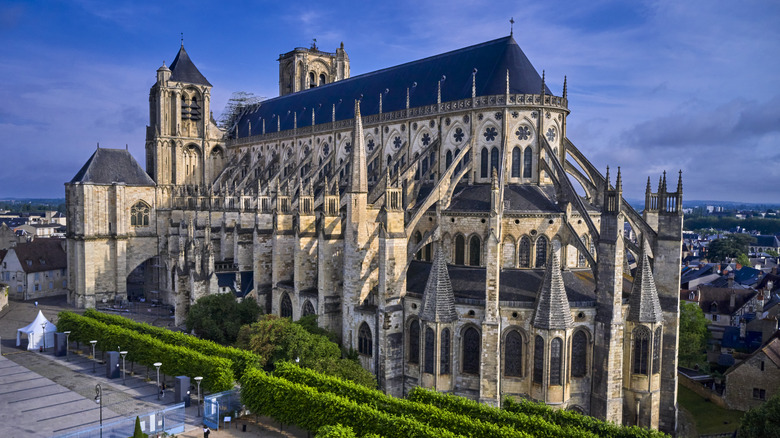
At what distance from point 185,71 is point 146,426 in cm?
5415

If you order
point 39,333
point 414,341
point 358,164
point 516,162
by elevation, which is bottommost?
point 39,333

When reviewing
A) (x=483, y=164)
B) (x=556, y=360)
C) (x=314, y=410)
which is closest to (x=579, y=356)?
(x=556, y=360)

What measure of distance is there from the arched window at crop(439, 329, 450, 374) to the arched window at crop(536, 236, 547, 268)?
7.88 metres

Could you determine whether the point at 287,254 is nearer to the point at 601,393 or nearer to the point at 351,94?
the point at 351,94

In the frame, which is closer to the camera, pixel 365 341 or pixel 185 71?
pixel 365 341

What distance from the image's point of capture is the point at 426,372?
3291cm

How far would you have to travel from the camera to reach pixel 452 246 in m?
37.4

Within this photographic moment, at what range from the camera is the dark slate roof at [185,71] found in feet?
231

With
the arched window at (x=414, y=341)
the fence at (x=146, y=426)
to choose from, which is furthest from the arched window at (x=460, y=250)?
the fence at (x=146, y=426)

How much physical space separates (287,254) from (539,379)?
23.6m

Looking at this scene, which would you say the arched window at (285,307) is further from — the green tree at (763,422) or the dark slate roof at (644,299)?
the green tree at (763,422)

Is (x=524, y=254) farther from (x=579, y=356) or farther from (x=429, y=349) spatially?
(x=429, y=349)

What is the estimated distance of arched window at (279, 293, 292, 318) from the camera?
147 feet

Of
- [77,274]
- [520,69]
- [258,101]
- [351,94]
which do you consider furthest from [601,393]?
[258,101]
